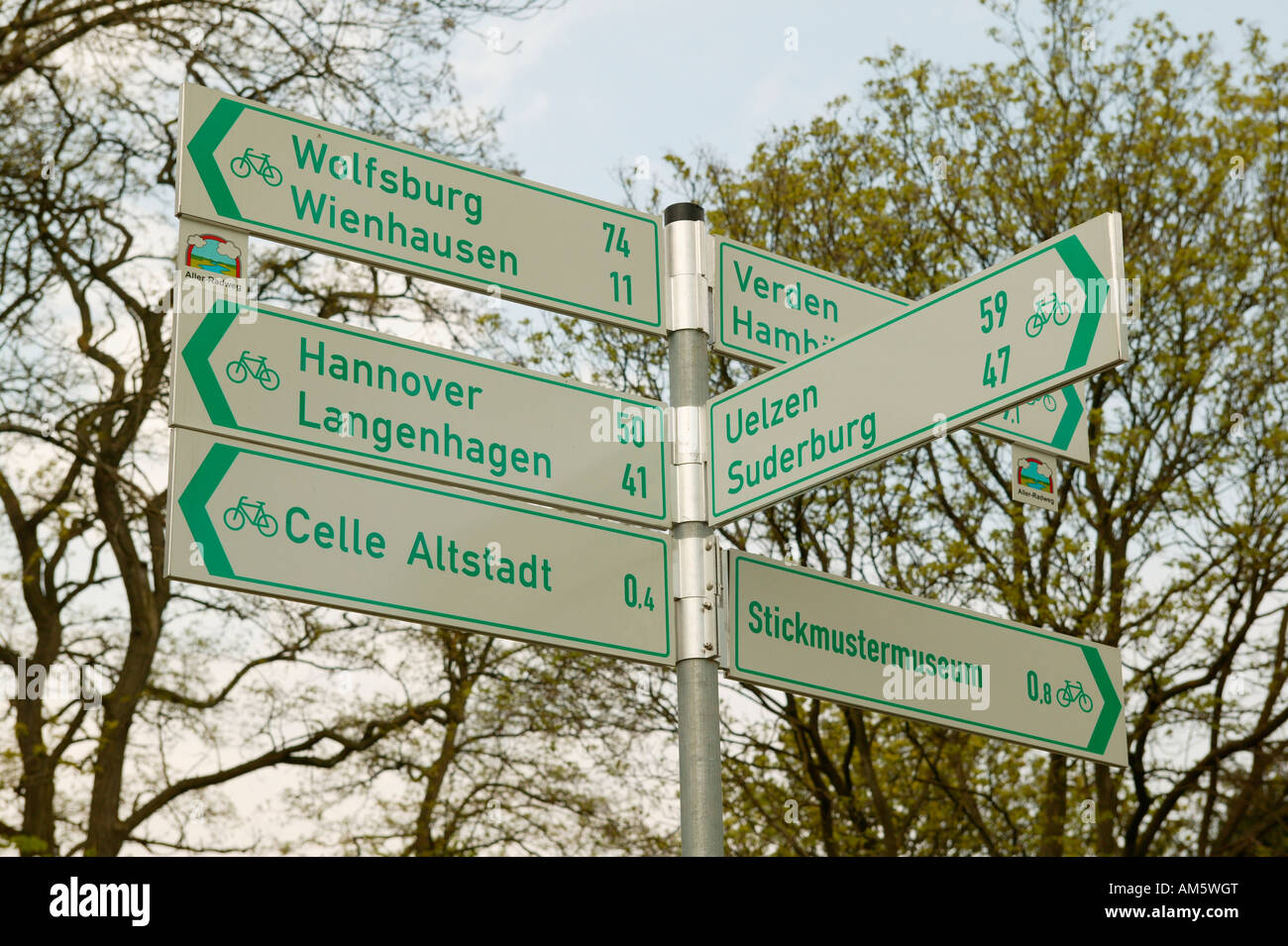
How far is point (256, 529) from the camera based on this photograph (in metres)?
3.35

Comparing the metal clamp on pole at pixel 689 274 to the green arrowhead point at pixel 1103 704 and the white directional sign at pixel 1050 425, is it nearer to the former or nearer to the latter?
the white directional sign at pixel 1050 425

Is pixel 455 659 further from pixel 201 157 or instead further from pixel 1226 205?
pixel 201 157

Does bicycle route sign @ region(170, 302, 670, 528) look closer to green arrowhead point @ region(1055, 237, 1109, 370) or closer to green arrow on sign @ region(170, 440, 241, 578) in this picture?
green arrow on sign @ region(170, 440, 241, 578)

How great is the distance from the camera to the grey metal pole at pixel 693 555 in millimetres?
3590

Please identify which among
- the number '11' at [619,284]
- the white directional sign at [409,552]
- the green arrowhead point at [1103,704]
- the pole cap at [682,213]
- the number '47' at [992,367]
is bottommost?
the green arrowhead point at [1103,704]

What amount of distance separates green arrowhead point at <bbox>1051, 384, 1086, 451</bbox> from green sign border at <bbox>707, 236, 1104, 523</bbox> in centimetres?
114

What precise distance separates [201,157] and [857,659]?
202 cm

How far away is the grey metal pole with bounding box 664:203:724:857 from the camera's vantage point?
3590 millimetres

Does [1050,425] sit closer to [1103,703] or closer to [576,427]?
[1103,703]

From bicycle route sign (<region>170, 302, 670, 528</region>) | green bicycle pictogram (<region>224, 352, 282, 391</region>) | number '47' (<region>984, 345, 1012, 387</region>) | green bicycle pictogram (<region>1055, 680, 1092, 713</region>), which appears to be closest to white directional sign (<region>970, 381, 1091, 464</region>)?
green bicycle pictogram (<region>1055, 680, 1092, 713</region>)

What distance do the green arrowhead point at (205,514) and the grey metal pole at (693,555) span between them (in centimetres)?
109

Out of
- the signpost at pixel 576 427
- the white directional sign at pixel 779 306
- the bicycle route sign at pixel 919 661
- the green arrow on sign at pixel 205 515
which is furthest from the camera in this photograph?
the white directional sign at pixel 779 306

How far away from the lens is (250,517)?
3.36 meters

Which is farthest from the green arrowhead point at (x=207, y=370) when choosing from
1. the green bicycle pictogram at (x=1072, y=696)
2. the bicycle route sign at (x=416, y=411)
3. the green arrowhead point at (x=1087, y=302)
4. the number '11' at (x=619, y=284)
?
the green bicycle pictogram at (x=1072, y=696)
